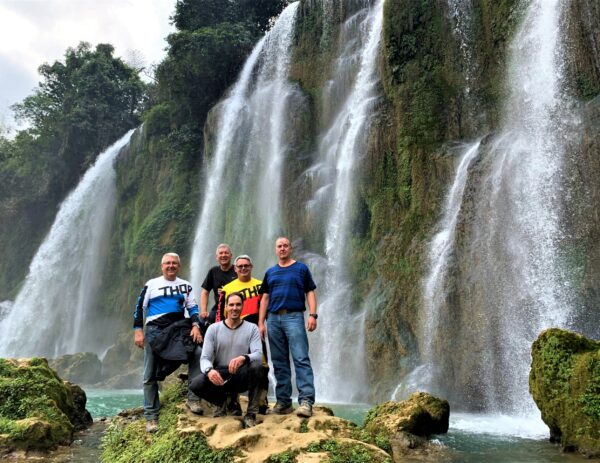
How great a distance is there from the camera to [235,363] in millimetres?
5477

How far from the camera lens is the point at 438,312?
1383 cm

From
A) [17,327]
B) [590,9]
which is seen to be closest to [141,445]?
[590,9]

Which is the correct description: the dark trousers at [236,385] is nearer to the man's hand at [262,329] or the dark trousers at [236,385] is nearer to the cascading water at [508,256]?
the man's hand at [262,329]

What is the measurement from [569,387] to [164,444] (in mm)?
5320

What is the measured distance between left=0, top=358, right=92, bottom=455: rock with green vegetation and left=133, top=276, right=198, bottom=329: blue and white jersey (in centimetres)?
212

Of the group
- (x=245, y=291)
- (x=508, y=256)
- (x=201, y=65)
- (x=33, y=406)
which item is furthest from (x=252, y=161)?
(x=245, y=291)

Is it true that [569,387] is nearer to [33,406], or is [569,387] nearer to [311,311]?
[311,311]

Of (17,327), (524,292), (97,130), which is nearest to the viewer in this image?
(524,292)

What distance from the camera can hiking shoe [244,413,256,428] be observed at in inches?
215

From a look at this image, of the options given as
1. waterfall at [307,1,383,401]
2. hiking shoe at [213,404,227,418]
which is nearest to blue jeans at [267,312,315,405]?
hiking shoe at [213,404,227,418]

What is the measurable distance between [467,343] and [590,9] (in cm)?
875

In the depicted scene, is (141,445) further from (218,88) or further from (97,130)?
(97,130)

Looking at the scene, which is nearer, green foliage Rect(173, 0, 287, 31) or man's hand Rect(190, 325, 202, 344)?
man's hand Rect(190, 325, 202, 344)

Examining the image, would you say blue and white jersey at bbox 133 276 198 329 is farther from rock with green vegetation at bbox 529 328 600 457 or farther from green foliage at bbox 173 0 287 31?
green foliage at bbox 173 0 287 31
